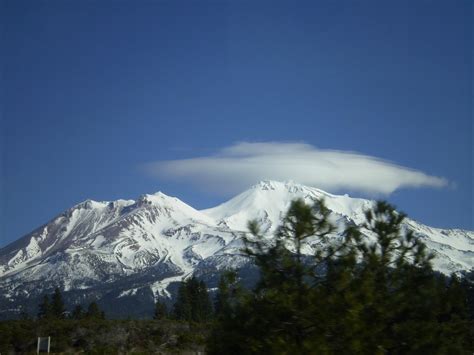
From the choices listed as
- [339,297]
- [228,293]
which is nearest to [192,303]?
[228,293]

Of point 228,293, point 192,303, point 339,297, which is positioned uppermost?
point 192,303

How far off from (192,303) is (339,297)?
8910 cm

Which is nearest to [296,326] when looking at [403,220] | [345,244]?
[345,244]

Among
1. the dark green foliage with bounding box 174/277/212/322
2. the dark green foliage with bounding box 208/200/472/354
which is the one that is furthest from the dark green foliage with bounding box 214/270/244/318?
the dark green foliage with bounding box 174/277/212/322

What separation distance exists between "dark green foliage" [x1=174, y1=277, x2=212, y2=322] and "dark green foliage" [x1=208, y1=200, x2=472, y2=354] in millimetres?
77884

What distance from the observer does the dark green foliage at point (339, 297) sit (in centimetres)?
1697

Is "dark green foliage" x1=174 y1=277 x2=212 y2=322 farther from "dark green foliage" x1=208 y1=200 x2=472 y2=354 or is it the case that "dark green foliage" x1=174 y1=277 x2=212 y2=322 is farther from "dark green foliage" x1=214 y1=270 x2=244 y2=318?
"dark green foliage" x1=214 y1=270 x2=244 y2=318

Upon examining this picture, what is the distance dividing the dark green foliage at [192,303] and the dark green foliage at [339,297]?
7788cm

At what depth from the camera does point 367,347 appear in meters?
17.4

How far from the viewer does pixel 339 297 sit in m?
17.2

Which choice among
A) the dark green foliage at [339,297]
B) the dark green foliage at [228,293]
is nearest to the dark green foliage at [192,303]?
the dark green foliage at [339,297]

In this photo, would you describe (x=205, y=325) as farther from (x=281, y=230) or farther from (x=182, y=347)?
(x=281, y=230)

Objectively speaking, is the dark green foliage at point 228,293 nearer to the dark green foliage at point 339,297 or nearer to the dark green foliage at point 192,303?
the dark green foliage at point 339,297

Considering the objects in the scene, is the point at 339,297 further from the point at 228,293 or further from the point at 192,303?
the point at 192,303
